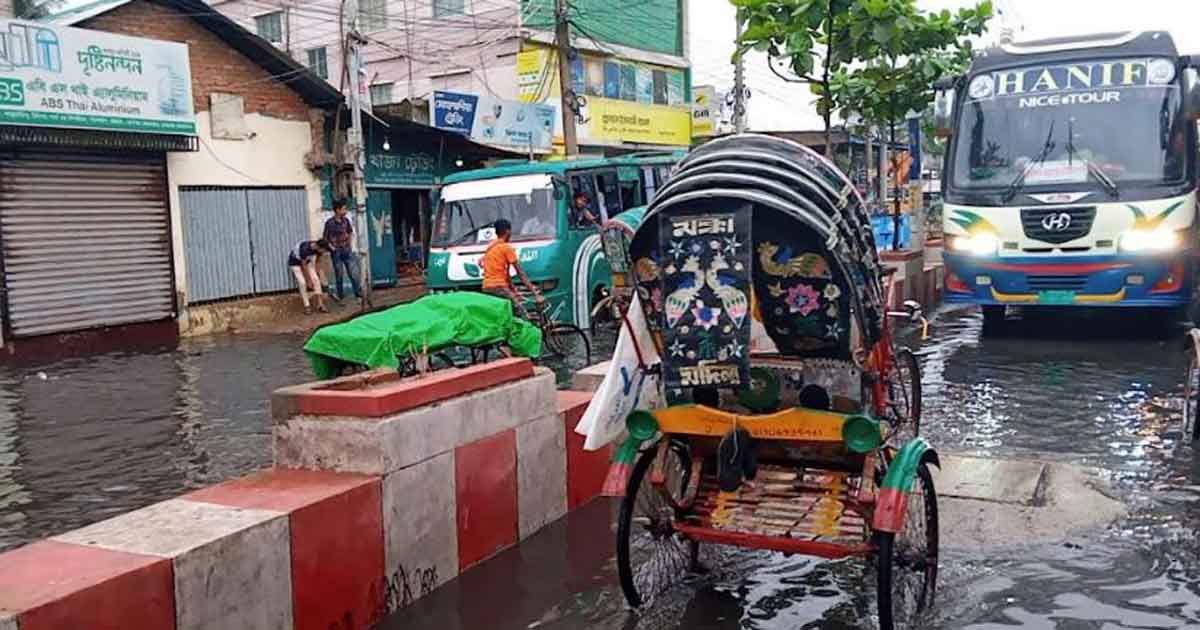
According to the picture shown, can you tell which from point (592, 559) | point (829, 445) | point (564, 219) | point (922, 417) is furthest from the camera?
point (564, 219)

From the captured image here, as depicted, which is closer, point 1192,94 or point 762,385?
point 762,385

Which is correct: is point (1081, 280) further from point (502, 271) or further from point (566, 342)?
point (502, 271)

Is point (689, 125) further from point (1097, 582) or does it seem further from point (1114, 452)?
point (1097, 582)

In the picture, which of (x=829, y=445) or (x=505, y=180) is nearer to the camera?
(x=829, y=445)

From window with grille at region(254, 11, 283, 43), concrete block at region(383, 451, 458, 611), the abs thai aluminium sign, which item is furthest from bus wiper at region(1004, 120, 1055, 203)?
window with grille at region(254, 11, 283, 43)

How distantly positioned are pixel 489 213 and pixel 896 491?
1019cm

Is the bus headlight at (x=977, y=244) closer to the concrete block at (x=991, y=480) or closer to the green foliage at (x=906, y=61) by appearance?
the green foliage at (x=906, y=61)

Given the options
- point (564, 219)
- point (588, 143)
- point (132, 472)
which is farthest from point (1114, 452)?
point (588, 143)

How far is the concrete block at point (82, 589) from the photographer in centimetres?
291

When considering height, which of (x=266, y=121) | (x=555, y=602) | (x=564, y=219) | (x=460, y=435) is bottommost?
(x=555, y=602)

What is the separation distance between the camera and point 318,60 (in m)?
31.0

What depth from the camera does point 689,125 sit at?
3281 centimetres

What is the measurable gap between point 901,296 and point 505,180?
17.1 ft

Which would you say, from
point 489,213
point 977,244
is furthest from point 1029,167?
point 489,213
